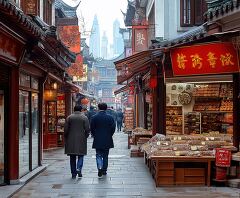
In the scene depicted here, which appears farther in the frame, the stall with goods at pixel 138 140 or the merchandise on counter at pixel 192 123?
the stall with goods at pixel 138 140

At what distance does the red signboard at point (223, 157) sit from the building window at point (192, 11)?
7.51 meters

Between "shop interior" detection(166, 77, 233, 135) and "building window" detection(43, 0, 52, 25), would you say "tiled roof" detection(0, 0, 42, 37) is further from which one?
"building window" detection(43, 0, 52, 25)

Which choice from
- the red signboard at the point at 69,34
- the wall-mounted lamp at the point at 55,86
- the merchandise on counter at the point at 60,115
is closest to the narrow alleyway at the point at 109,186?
the wall-mounted lamp at the point at 55,86

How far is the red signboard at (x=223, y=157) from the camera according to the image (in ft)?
35.5

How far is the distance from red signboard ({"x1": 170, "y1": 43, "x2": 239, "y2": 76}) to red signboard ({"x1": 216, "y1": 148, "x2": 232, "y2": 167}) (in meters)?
1.71

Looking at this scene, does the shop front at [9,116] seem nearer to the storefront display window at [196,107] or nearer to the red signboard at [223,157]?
the red signboard at [223,157]

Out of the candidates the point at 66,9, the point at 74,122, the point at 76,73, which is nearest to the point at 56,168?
the point at 74,122

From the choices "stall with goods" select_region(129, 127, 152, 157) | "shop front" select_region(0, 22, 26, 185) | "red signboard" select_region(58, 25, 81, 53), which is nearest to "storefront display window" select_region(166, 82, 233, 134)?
"stall with goods" select_region(129, 127, 152, 157)

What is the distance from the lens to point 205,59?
11.7 m

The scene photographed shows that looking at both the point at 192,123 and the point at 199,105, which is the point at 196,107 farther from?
the point at 192,123

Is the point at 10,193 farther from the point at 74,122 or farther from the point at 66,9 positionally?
→ the point at 66,9

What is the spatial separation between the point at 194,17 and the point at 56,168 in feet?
22.4

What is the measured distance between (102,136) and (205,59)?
3.17m

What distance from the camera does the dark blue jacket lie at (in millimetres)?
12969
